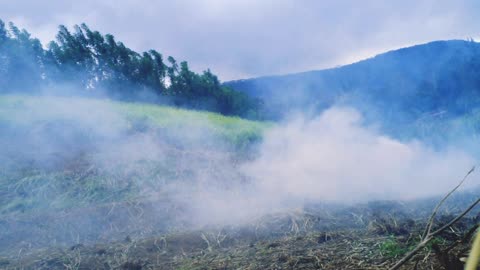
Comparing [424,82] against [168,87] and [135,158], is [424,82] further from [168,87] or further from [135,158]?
[135,158]

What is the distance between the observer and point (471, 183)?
575cm

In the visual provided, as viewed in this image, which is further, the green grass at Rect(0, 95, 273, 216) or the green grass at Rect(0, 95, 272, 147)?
the green grass at Rect(0, 95, 272, 147)

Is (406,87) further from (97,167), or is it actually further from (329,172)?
(97,167)

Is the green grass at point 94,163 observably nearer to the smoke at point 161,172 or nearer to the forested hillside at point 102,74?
the smoke at point 161,172

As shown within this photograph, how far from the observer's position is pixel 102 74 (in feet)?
57.6

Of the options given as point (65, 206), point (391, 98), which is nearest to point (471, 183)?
point (65, 206)

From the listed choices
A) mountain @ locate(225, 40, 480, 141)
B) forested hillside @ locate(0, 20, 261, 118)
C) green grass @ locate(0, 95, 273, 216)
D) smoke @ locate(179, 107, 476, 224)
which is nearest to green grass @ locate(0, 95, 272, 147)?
green grass @ locate(0, 95, 273, 216)

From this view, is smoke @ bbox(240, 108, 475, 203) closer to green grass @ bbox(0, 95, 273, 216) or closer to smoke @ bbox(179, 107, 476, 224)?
smoke @ bbox(179, 107, 476, 224)

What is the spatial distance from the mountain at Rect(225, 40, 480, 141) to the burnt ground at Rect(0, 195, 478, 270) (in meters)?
11.6

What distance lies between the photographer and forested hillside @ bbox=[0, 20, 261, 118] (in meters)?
13.4

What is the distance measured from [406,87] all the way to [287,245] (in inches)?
790

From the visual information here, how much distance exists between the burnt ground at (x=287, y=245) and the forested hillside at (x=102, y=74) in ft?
35.7

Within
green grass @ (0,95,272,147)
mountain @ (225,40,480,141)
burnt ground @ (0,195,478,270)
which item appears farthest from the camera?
mountain @ (225,40,480,141)

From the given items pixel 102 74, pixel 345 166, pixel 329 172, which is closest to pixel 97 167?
pixel 329 172
